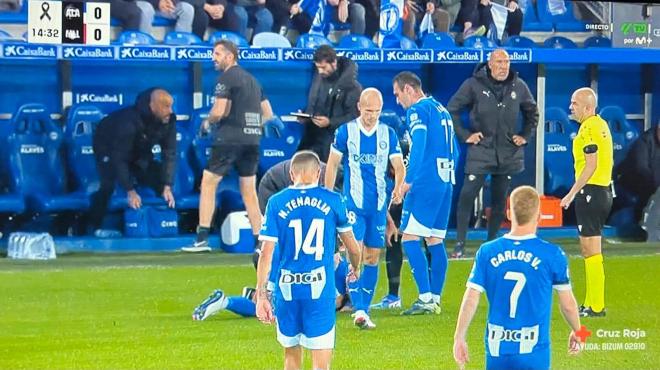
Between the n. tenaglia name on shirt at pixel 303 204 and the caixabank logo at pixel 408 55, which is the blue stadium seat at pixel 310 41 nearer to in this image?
the caixabank logo at pixel 408 55

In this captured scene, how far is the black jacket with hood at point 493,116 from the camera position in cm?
1207

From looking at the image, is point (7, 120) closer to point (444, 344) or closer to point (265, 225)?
point (444, 344)

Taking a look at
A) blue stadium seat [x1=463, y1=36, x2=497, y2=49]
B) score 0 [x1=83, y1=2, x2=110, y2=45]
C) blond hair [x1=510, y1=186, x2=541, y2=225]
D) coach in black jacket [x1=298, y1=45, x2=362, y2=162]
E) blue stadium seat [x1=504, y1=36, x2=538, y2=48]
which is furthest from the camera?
blue stadium seat [x1=504, y1=36, x2=538, y2=48]

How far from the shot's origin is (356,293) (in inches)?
352

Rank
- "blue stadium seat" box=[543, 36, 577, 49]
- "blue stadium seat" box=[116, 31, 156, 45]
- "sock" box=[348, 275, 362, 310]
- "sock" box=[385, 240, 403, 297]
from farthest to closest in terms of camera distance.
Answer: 1. "blue stadium seat" box=[543, 36, 577, 49]
2. "blue stadium seat" box=[116, 31, 156, 45]
3. "sock" box=[385, 240, 403, 297]
4. "sock" box=[348, 275, 362, 310]

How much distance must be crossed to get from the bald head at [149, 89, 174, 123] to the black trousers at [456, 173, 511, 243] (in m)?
2.53

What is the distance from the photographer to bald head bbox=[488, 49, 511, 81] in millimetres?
11750

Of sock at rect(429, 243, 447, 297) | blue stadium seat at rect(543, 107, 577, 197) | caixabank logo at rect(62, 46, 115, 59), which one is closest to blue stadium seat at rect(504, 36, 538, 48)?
blue stadium seat at rect(543, 107, 577, 197)

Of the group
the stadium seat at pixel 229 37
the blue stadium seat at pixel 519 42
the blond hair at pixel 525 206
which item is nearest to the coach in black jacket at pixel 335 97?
the stadium seat at pixel 229 37

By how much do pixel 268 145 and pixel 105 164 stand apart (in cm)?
154

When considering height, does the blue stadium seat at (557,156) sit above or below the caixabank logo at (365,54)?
below

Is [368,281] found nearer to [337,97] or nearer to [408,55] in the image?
[337,97]

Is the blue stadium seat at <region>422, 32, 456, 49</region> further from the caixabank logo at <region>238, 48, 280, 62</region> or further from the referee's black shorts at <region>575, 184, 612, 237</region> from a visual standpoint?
the referee's black shorts at <region>575, 184, 612, 237</region>

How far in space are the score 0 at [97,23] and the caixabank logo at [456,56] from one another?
2727 millimetres
